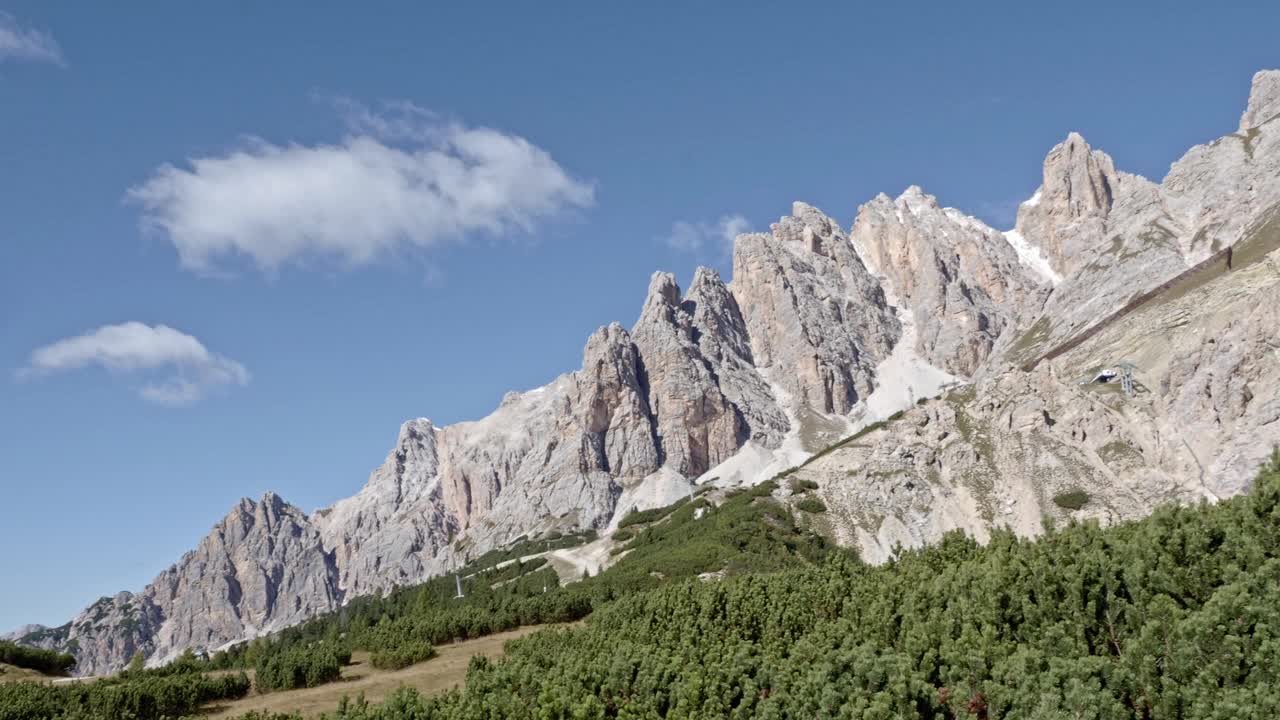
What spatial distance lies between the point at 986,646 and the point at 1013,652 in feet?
4.52

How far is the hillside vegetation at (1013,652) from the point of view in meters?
15.4

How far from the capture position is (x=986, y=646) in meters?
17.7

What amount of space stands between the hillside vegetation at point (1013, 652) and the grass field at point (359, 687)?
7237 millimetres

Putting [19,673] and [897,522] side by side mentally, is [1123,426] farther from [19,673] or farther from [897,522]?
[19,673]

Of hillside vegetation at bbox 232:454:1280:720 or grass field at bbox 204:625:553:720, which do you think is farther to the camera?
grass field at bbox 204:625:553:720

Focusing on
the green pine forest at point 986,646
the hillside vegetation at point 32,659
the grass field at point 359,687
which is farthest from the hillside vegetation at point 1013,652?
the hillside vegetation at point 32,659

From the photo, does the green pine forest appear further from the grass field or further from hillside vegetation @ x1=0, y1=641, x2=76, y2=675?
hillside vegetation @ x1=0, y1=641, x2=76, y2=675

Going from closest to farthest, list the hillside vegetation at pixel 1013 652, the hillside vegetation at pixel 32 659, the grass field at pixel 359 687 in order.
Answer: the hillside vegetation at pixel 1013 652 → the grass field at pixel 359 687 → the hillside vegetation at pixel 32 659

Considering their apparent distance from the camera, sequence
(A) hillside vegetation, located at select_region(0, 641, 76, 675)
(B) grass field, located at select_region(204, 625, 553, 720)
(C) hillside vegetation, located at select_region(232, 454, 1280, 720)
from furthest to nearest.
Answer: (A) hillside vegetation, located at select_region(0, 641, 76, 675), (B) grass field, located at select_region(204, 625, 553, 720), (C) hillside vegetation, located at select_region(232, 454, 1280, 720)

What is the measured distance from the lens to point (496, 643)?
139ft

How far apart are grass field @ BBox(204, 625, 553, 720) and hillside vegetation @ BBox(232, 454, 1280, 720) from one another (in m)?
7.24

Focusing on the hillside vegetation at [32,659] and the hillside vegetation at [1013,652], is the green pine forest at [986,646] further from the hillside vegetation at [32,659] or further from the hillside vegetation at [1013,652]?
the hillside vegetation at [32,659]

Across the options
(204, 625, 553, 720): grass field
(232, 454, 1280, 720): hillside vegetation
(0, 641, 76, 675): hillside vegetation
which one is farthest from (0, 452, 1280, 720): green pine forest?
(0, 641, 76, 675): hillside vegetation

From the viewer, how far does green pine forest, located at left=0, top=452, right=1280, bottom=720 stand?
1548 centimetres
